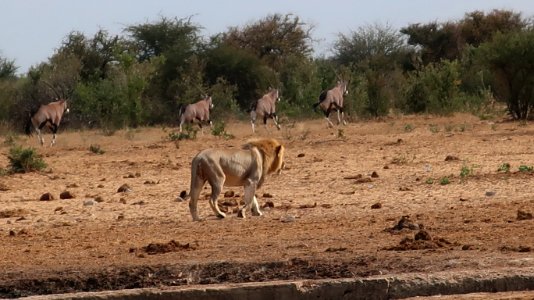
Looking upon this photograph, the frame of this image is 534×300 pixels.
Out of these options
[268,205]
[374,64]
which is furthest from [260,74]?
[268,205]

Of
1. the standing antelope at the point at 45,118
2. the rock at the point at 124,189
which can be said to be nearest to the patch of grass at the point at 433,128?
the standing antelope at the point at 45,118

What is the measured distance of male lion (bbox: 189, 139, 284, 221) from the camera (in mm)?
13242

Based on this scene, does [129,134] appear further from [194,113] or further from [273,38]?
[273,38]

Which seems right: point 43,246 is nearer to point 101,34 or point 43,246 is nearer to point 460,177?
point 460,177

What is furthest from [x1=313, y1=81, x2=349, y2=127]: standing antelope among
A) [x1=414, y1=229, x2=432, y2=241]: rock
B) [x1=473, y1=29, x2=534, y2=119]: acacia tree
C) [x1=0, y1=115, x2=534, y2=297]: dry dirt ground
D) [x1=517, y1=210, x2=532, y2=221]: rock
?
[x1=414, y1=229, x2=432, y2=241]: rock

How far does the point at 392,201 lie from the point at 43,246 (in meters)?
4.43

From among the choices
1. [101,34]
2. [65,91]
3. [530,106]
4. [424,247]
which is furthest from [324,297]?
[101,34]

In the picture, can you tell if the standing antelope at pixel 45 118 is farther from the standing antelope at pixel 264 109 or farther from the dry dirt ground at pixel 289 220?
the dry dirt ground at pixel 289 220

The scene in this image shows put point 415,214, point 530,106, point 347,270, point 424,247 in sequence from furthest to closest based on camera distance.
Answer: point 530,106 → point 415,214 → point 424,247 → point 347,270

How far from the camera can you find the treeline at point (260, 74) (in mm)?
36094

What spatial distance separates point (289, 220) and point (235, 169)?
2.87ft

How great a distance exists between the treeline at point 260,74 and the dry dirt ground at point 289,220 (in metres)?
12.3

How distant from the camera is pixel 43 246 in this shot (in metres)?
12.0

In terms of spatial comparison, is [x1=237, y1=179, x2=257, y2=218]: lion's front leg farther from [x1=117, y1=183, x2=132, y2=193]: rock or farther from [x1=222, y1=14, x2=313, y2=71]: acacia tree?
[x1=222, y1=14, x2=313, y2=71]: acacia tree
